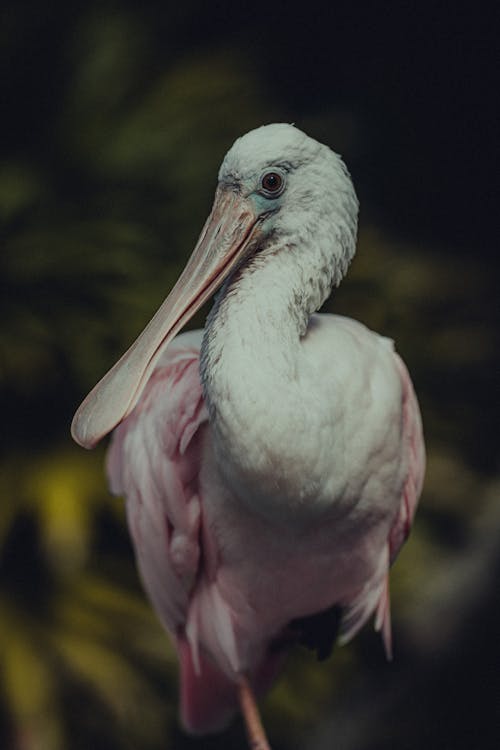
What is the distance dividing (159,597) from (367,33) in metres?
3.12

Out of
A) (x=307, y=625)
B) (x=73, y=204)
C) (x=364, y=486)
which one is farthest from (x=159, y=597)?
(x=73, y=204)

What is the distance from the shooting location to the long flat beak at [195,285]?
5.90 feet

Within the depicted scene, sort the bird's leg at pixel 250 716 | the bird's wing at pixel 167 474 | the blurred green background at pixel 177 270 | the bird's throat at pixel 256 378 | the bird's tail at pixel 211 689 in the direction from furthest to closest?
the blurred green background at pixel 177 270, the bird's tail at pixel 211 689, the bird's leg at pixel 250 716, the bird's wing at pixel 167 474, the bird's throat at pixel 256 378

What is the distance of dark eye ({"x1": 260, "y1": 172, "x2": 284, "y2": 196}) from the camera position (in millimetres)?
1791

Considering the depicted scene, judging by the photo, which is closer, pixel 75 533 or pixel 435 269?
pixel 75 533

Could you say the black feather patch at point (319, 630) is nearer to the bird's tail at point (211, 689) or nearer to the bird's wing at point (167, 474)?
the bird's tail at point (211, 689)

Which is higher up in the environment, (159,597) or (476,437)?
(476,437)

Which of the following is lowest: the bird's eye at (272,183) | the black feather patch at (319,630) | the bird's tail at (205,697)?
the bird's tail at (205,697)

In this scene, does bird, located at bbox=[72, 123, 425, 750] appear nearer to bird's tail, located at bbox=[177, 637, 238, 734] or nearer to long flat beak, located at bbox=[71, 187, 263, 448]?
long flat beak, located at bbox=[71, 187, 263, 448]

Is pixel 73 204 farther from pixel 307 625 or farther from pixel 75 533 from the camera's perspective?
pixel 307 625

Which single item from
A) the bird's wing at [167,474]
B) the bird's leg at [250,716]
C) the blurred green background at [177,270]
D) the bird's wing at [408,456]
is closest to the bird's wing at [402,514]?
the bird's wing at [408,456]

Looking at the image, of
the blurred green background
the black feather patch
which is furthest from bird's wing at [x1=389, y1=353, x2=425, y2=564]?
the blurred green background

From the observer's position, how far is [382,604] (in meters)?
2.40

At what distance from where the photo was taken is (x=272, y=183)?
1.80m
